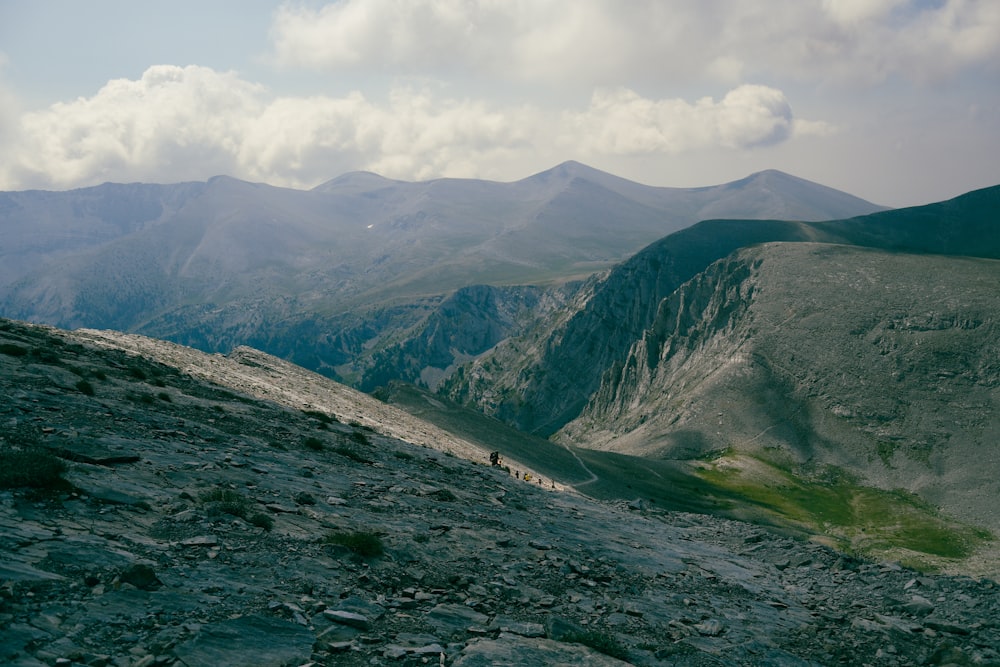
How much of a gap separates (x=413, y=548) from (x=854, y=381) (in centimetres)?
11607

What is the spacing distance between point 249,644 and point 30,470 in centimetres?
688

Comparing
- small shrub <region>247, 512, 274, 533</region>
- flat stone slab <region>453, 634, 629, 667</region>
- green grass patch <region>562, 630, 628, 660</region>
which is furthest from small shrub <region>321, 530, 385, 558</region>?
green grass patch <region>562, 630, 628, 660</region>

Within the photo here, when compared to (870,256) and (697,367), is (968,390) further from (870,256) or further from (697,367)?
(697,367)

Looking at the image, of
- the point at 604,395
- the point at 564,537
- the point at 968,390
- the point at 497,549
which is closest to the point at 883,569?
the point at 564,537

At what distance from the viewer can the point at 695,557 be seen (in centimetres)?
2430

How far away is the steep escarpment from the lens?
98.4 metres

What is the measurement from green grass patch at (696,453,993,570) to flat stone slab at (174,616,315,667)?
Answer: 210 feet

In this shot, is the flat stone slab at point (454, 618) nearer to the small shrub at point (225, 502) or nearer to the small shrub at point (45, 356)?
the small shrub at point (225, 502)

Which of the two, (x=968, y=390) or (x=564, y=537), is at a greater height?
(x=968, y=390)

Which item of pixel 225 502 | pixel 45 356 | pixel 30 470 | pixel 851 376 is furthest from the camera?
pixel 851 376

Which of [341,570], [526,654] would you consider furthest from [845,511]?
[341,570]

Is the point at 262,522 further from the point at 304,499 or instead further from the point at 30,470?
the point at 30,470

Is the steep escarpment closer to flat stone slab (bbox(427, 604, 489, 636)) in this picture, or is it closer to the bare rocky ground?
the bare rocky ground

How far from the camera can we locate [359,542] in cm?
1441
